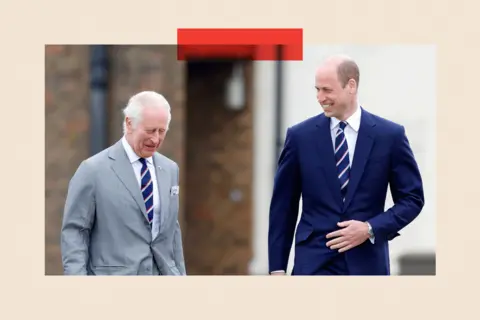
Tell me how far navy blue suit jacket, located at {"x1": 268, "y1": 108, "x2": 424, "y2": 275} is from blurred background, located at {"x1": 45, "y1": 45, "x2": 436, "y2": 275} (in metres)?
1.88

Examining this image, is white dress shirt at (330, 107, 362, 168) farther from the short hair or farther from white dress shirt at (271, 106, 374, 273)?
the short hair

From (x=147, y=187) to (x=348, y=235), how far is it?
3.80 feet

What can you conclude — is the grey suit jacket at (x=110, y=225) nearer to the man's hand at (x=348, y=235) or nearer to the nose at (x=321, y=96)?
the man's hand at (x=348, y=235)

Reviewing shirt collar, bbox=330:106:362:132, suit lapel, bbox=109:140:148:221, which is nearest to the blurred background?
shirt collar, bbox=330:106:362:132

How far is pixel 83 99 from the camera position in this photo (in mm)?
11805

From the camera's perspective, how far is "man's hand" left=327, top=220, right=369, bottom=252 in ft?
24.6

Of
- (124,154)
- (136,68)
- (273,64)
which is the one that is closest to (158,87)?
(136,68)

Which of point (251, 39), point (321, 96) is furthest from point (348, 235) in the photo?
point (251, 39)

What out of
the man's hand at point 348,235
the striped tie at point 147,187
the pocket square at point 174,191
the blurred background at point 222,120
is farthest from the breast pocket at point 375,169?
the blurred background at point 222,120

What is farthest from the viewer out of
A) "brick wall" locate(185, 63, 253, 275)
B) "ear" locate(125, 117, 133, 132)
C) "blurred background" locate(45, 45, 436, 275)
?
"brick wall" locate(185, 63, 253, 275)

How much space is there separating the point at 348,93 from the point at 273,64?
5416 millimetres

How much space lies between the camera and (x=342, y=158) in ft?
24.9

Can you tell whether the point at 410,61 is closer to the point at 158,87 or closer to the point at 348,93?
the point at 158,87

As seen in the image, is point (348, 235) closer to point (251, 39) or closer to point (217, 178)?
point (251, 39)
